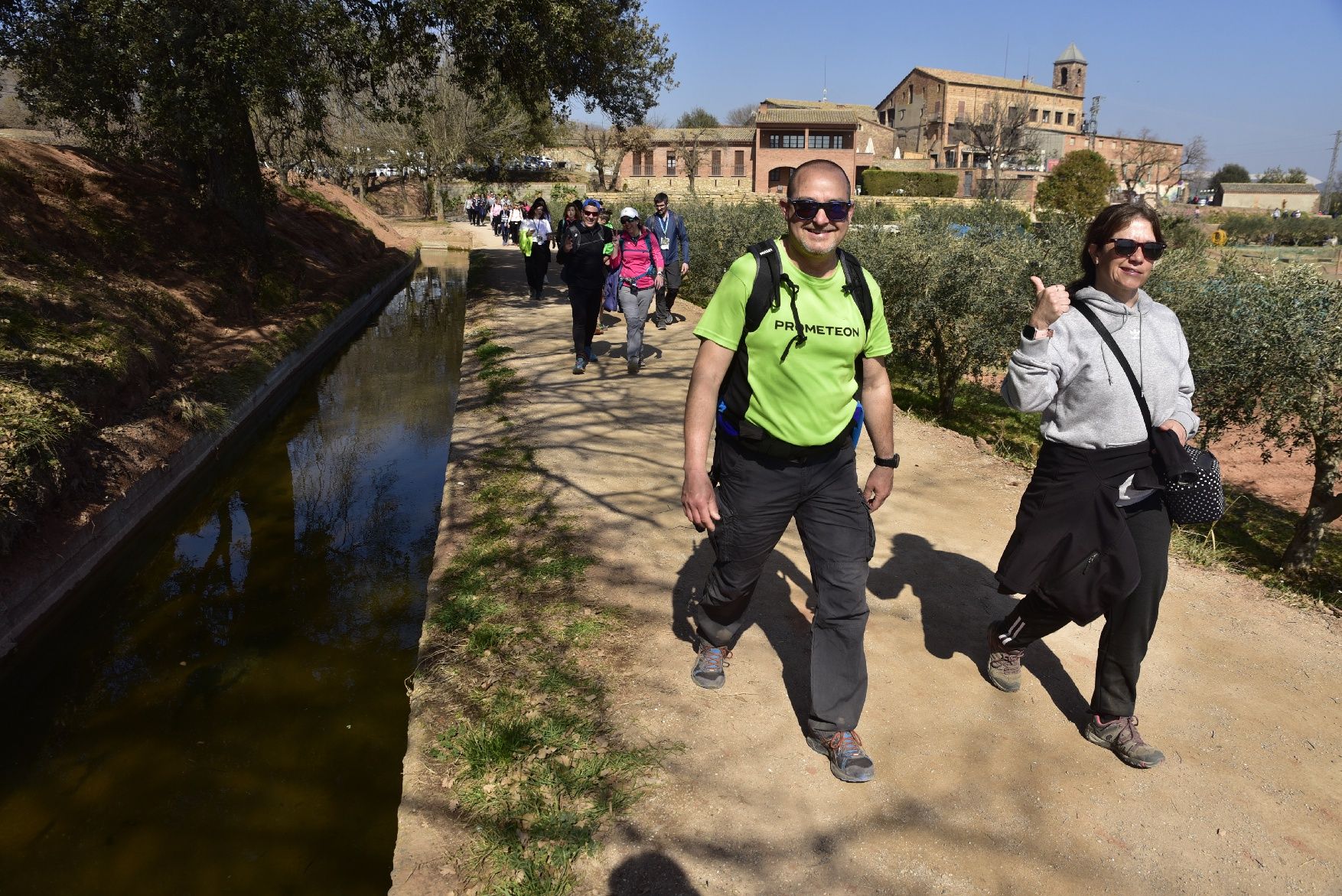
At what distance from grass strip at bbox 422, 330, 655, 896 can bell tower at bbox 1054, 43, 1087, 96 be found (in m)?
107

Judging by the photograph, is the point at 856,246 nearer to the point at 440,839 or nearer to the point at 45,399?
the point at 45,399

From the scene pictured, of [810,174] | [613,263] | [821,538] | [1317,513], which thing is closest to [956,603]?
[821,538]

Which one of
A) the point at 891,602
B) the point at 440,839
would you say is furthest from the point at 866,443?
Answer: the point at 440,839

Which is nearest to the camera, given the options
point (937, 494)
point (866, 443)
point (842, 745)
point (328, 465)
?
point (842, 745)

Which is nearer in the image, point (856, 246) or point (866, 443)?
point (866, 443)

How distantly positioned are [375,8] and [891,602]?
12.0 meters

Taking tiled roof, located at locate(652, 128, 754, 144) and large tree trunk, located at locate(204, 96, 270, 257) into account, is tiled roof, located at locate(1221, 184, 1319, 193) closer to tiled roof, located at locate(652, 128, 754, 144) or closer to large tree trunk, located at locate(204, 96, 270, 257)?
tiled roof, located at locate(652, 128, 754, 144)

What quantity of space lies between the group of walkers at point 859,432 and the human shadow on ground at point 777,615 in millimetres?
431

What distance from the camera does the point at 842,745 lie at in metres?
2.95

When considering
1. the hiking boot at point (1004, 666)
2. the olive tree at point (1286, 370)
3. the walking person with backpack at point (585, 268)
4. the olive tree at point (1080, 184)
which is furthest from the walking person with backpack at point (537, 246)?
the olive tree at point (1080, 184)

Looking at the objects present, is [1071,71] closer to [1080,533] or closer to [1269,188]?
[1269,188]

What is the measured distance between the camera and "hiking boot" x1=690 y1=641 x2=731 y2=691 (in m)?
3.43

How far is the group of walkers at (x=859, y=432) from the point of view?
2.72 metres

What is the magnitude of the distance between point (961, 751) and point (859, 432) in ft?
4.13
